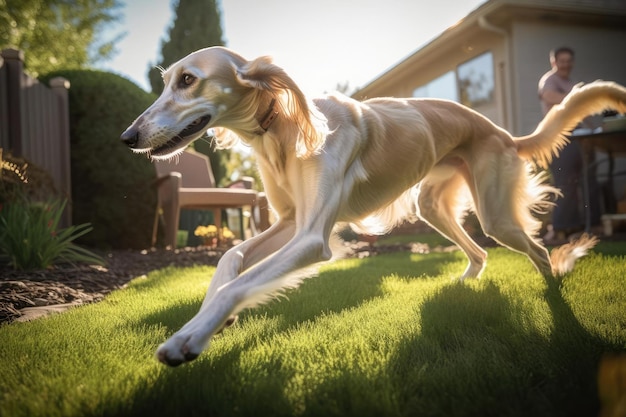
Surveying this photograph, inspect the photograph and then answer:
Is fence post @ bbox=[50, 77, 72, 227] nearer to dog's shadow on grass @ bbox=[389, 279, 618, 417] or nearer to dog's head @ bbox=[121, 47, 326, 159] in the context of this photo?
dog's head @ bbox=[121, 47, 326, 159]

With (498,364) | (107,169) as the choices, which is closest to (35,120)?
(107,169)

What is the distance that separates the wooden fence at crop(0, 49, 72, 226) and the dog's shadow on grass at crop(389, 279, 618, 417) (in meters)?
3.96

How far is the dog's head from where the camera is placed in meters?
2.14

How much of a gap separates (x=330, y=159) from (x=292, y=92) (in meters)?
0.35

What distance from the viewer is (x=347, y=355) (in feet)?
6.04

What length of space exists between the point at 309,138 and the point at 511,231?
5.78 ft

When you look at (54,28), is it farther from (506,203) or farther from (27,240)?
(506,203)

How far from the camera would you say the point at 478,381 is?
152 cm

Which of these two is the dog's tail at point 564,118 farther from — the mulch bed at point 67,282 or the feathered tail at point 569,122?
the mulch bed at point 67,282

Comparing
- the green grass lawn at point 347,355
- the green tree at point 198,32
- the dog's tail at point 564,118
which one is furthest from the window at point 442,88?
the green grass lawn at point 347,355

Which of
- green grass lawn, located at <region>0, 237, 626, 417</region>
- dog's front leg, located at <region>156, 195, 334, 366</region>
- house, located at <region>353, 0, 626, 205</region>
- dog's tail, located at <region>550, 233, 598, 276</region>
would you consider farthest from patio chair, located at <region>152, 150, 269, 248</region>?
house, located at <region>353, 0, 626, 205</region>

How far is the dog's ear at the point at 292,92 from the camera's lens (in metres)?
2.25

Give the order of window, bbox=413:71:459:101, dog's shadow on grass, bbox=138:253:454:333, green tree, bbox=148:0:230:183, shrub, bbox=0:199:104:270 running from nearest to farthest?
dog's shadow on grass, bbox=138:253:454:333
shrub, bbox=0:199:104:270
window, bbox=413:71:459:101
green tree, bbox=148:0:230:183

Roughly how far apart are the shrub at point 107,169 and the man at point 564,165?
208 inches
